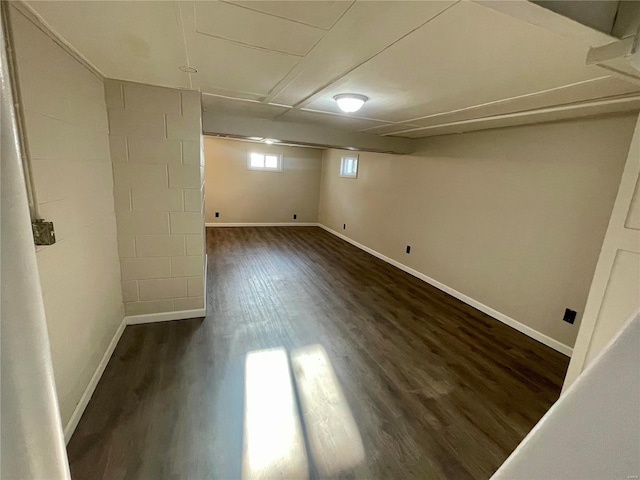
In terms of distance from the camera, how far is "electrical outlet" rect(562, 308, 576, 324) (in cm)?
258

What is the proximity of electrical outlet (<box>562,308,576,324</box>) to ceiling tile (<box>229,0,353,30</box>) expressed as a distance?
123 inches

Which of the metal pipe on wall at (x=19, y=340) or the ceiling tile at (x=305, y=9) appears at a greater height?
the ceiling tile at (x=305, y=9)

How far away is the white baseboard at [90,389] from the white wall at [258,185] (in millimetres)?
5059

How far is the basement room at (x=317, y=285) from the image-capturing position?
612 mm

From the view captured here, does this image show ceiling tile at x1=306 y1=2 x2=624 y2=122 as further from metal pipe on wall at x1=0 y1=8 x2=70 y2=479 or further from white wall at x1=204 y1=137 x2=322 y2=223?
white wall at x1=204 y1=137 x2=322 y2=223

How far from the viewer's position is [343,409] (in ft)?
6.14

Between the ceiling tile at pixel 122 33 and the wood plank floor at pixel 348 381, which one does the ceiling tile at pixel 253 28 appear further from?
the wood plank floor at pixel 348 381

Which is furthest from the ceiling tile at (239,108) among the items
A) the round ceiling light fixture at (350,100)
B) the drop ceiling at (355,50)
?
the round ceiling light fixture at (350,100)

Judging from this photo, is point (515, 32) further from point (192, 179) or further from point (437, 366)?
point (192, 179)

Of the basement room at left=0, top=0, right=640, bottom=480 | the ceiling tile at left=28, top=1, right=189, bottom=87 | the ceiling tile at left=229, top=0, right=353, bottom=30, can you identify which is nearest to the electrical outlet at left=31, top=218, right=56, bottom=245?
the basement room at left=0, top=0, right=640, bottom=480

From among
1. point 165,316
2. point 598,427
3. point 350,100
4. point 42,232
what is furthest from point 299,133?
point 598,427

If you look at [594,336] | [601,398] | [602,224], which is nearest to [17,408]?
[601,398]

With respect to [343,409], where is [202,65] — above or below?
above

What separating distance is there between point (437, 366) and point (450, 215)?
87.6 inches
